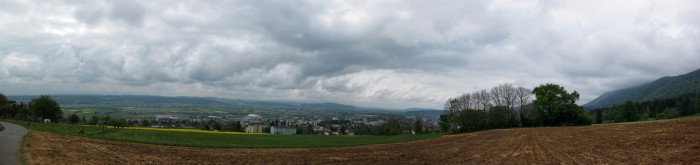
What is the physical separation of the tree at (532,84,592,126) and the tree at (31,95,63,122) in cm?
10053

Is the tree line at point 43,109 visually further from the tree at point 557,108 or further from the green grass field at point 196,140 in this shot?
the tree at point 557,108

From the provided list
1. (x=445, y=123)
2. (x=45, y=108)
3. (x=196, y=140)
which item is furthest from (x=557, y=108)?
(x=45, y=108)

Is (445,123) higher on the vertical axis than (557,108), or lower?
lower

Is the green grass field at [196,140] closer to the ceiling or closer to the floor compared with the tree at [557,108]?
closer to the floor

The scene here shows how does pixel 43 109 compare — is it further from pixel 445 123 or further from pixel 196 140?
pixel 445 123

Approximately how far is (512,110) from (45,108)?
9894 cm

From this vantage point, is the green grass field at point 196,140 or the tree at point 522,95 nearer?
the green grass field at point 196,140

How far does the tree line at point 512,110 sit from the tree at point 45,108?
83.3m

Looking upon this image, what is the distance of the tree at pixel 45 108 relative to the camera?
264 feet

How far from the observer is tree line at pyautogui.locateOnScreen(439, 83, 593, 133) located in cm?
8019

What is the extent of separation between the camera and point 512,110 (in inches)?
3509

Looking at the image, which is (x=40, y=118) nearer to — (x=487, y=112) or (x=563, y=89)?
(x=487, y=112)

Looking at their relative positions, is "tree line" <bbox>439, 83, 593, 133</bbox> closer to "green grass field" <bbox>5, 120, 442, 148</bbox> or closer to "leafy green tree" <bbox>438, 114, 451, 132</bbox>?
"leafy green tree" <bbox>438, 114, 451, 132</bbox>

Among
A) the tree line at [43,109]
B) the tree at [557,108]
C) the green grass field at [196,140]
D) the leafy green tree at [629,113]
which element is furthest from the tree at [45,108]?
the leafy green tree at [629,113]
